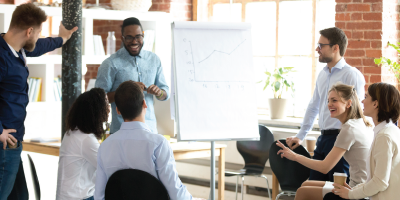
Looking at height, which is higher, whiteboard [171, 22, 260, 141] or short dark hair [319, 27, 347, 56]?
short dark hair [319, 27, 347, 56]

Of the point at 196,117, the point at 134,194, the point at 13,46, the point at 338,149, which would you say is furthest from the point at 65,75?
the point at 338,149

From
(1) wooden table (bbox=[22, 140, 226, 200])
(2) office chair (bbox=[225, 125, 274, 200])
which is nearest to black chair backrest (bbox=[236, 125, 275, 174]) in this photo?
(2) office chair (bbox=[225, 125, 274, 200])

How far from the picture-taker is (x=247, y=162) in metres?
4.22

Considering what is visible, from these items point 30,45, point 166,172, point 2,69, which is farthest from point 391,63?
point 2,69

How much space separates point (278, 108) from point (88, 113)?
249cm

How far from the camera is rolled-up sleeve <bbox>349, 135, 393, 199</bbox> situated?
2.23 meters

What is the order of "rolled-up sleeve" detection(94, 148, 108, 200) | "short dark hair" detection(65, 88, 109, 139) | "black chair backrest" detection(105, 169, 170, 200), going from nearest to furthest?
"black chair backrest" detection(105, 169, 170, 200) → "rolled-up sleeve" detection(94, 148, 108, 200) → "short dark hair" detection(65, 88, 109, 139)

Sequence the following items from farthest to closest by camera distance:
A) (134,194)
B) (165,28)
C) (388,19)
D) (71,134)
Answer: (165,28) < (388,19) < (71,134) < (134,194)

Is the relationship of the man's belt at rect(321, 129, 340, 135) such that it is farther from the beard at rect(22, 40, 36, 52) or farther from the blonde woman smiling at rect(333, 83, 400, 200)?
the beard at rect(22, 40, 36, 52)

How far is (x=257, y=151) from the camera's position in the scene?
163 inches

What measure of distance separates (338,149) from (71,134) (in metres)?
1.48

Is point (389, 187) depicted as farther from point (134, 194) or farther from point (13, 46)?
point (13, 46)

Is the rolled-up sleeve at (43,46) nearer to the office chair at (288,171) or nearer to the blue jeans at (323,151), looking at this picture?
the office chair at (288,171)

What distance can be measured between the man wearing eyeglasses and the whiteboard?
0.75 feet
